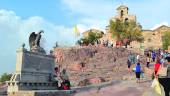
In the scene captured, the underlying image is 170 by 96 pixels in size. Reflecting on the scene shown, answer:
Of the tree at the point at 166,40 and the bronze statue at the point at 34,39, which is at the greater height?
the tree at the point at 166,40

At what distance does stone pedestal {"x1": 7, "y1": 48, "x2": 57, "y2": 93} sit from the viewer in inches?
1028

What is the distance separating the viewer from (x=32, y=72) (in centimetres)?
2773

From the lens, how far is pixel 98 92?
1009 inches

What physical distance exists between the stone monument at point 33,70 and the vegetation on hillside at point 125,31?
56697mm

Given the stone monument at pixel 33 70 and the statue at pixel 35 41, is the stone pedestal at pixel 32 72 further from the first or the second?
the statue at pixel 35 41

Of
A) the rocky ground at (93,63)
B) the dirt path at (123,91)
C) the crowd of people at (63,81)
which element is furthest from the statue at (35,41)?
the rocky ground at (93,63)

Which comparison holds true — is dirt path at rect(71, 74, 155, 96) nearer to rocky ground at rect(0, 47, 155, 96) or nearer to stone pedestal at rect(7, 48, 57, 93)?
stone pedestal at rect(7, 48, 57, 93)

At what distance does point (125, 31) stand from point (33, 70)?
61516mm

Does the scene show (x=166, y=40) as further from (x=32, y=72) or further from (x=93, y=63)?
(x=32, y=72)

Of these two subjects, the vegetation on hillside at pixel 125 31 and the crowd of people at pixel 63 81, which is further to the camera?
the vegetation on hillside at pixel 125 31

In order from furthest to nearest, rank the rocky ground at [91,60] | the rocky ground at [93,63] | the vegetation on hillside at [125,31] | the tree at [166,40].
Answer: the tree at [166,40] < the vegetation on hillside at [125,31] < the rocky ground at [91,60] < the rocky ground at [93,63]

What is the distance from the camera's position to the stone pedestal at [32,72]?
26109 millimetres

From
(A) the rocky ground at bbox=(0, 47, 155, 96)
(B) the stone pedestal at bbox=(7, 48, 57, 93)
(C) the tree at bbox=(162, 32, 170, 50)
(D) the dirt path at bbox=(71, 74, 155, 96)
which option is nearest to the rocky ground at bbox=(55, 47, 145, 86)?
(A) the rocky ground at bbox=(0, 47, 155, 96)

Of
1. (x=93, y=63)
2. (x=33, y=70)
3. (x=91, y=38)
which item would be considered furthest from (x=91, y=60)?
(x=91, y=38)
